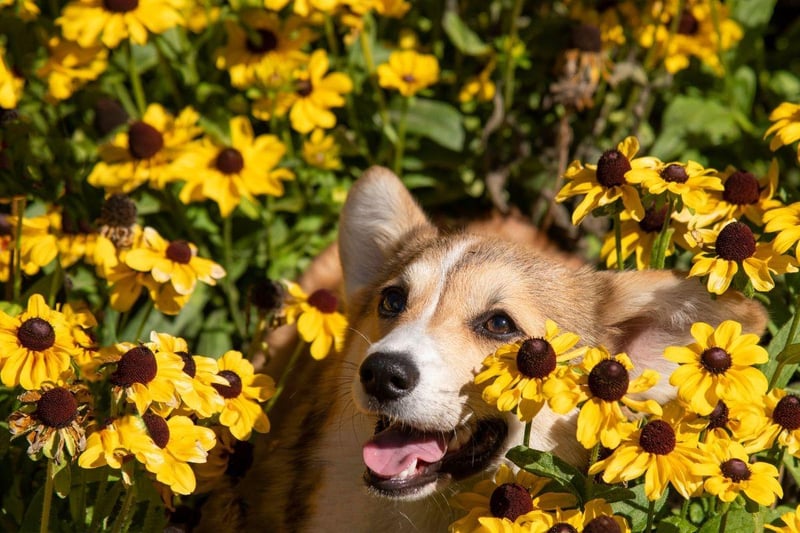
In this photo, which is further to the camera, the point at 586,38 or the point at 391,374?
the point at 586,38

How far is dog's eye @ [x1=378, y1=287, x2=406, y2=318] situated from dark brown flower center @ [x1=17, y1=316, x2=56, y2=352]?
3.78ft

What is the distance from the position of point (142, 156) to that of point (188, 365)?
153 cm

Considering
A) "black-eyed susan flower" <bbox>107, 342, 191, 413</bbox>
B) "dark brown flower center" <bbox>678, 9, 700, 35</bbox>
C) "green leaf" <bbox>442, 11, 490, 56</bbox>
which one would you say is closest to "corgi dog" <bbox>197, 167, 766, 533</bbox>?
"black-eyed susan flower" <bbox>107, 342, 191, 413</bbox>

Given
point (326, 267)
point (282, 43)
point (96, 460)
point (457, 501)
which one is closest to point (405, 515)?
point (457, 501)

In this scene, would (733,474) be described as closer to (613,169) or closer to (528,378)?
(528,378)

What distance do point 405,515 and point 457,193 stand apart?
2.34 metres

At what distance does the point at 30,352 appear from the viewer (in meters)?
2.80

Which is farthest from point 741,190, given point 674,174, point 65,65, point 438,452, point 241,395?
point 65,65

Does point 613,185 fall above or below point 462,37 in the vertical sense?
above

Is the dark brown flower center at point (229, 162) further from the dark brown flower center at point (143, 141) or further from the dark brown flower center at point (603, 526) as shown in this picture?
the dark brown flower center at point (603, 526)

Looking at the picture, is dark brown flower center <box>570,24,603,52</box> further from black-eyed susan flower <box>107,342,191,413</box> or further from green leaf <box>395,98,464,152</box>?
black-eyed susan flower <box>107,342,191,413</box>

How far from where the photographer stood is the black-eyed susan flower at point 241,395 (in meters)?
3.05

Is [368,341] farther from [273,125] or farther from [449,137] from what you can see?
[449,137]

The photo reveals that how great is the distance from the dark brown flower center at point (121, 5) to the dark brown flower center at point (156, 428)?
2.03m
